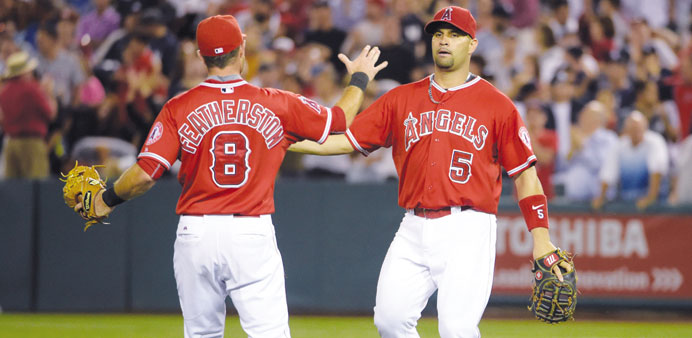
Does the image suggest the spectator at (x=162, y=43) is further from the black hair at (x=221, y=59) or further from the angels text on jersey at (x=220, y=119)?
the angels text on jersey at (x=220, y=119)

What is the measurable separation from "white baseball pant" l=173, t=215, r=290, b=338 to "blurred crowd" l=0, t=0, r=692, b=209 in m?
5.92

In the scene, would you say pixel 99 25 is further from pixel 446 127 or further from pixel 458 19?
pixel 446 127

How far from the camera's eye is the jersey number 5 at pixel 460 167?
5660mm

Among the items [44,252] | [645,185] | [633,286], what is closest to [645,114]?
[645,185]

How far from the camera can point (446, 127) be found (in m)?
5.72

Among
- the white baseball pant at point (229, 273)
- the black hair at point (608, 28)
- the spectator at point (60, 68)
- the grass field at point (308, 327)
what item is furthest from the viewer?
the black hair at point (608, 28)

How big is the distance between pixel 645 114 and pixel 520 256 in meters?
2.72

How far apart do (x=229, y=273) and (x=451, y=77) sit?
74.1 inches

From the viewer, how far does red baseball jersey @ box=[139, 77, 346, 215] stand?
17.1 feet

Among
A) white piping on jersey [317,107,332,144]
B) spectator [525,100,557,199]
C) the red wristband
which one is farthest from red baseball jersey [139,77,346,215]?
spectator [525,100,557,199]

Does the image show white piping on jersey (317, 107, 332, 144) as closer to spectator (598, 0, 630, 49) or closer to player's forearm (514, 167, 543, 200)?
player's forearm (514, 167, 543, 200)

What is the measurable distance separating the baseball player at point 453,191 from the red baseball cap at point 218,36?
4.09 ft

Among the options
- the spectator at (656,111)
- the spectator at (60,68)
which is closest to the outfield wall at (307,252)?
the spectator at (656,111)

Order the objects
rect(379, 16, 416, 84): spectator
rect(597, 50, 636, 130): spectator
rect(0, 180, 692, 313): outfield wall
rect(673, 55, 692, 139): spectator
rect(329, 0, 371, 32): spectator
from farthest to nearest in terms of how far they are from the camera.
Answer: rect(329, 0, 371, 32): spectator → rect(379, 16, 416, 84): spectator → rect(597, 50, 636, 130): spectator → rect(673, 55, 692, 139): spectator → rect(0, 180, 692, 313): outfield wall
